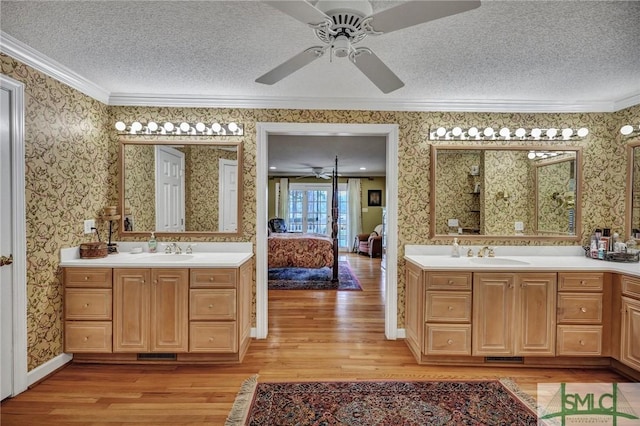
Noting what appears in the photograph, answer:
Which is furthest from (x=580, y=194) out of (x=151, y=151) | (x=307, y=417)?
(x=151, y=151)

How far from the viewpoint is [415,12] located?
142cm

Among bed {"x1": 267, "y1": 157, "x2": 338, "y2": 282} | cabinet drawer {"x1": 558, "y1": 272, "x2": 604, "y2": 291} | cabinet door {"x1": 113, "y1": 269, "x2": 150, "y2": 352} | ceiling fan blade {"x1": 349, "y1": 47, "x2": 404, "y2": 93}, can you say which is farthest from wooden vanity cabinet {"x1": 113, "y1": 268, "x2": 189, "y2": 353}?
bed {"x1": 267, "y1": 157, "x2": 338, "y2": 282}

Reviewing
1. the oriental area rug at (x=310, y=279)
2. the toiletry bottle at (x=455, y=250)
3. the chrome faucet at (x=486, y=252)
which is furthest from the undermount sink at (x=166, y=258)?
the chrome faucet at (x=486, y=252)

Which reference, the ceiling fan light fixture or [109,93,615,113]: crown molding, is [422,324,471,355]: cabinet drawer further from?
the ceiling fan light fixture

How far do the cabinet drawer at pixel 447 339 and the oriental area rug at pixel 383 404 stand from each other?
0.28 metres

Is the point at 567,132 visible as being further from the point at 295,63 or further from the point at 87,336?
the point at 87,336

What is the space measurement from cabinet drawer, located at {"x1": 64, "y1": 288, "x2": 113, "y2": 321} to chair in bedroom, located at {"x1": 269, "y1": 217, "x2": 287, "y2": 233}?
19.0ft

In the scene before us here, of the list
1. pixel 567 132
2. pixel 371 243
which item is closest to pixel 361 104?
pixel 567 132

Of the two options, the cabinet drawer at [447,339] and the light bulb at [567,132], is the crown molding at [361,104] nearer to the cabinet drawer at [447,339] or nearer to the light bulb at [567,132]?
the light bulb at [567,132]

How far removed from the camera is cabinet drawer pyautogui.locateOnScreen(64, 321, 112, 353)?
108 inches

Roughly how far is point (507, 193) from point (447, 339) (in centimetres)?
162

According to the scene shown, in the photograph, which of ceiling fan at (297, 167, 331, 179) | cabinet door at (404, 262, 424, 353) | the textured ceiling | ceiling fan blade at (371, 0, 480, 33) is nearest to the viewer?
ceiling fan blade at (371, 0, 480, 33)

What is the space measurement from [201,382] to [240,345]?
0.41 metres

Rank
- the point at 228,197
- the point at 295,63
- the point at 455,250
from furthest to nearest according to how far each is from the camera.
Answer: the point at 228,197 < the point at 455,250 < the point at 295,63
